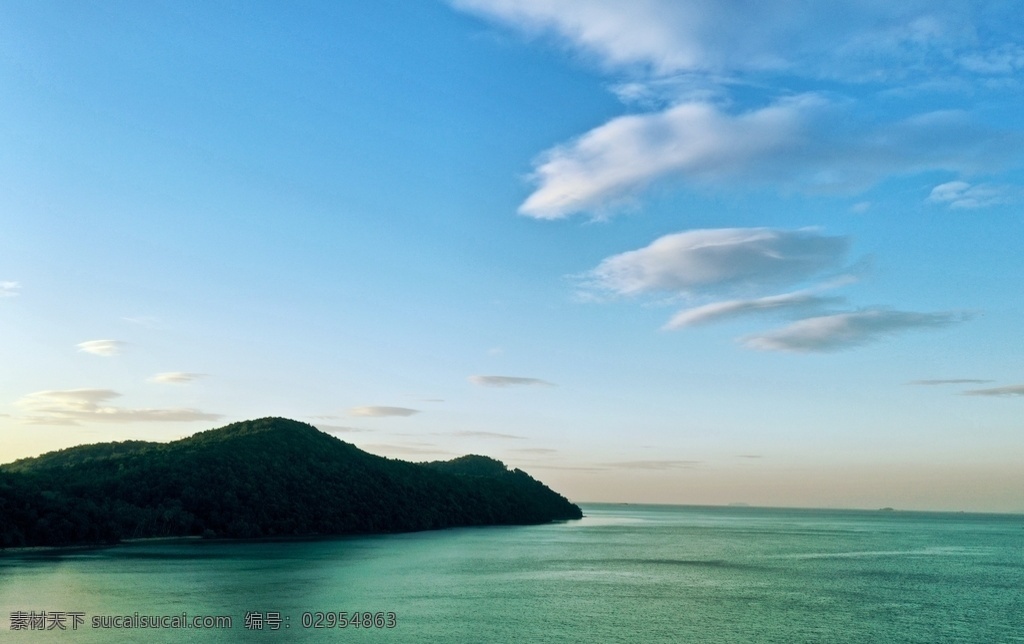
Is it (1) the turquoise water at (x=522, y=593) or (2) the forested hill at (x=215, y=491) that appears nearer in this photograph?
(1) the turquoise water at (x=522, y=593)

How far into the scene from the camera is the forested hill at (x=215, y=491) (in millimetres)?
111812

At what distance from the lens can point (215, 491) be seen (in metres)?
139

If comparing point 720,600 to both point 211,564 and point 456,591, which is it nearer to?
point 456,591

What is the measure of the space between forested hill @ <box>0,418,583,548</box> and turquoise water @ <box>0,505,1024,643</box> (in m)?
9.06

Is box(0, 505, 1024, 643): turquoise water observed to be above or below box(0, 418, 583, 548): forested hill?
below

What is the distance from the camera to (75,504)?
115 meters

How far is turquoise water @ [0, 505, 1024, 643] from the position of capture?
2151 inches

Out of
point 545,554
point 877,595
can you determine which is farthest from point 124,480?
point 877,595

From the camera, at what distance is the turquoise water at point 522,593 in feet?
179

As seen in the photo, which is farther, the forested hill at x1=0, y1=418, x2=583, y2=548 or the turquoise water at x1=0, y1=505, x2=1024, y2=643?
the forested hill at x1=0, y1=418, x2=583, y2=548

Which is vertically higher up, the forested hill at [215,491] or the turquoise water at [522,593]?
the forested hill at [215,491]

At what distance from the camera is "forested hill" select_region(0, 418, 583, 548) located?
112m

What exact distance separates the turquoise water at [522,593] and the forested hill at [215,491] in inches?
357

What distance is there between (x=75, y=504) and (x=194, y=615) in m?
74.9
